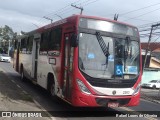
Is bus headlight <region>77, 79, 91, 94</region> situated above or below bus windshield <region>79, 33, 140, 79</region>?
below

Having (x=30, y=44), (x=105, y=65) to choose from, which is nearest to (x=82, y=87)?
(x=105, y=65)

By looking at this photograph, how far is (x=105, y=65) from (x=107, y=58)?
0.25m

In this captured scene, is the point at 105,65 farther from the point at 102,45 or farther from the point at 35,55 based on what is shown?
the point at 35,55

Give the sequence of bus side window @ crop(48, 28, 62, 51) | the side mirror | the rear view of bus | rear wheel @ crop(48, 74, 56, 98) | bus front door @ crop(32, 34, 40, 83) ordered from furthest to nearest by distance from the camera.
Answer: bus front door @ crop(32, 34, 40, 83)
rear wheel @ crop(48, 74, 56, 98)
bus side window @ crop(48, 28, 62, 51)
the side mirror
the rear view of bus

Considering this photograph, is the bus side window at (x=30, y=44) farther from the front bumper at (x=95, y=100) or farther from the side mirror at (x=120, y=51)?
the front bumper at (x=95, y=100)

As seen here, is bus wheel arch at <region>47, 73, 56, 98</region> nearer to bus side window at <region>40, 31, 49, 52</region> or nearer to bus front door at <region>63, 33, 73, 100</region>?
bus side window at <region>40, 31, 49, 52</region>

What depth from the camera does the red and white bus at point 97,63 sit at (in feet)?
34.9

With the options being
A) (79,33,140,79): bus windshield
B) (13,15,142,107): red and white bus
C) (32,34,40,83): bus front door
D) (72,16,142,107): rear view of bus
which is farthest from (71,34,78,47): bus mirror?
(32,34,40,83): bus front door

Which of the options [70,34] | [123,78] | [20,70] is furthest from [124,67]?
[20,70]

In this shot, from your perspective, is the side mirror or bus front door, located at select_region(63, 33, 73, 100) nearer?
bus front door, located at select_region(63, 33, 73, 100)

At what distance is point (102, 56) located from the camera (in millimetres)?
10984

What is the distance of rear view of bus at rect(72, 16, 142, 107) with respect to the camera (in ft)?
34.8

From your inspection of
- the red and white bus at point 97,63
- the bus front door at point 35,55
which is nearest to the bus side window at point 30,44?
the bus front door at point 35,55

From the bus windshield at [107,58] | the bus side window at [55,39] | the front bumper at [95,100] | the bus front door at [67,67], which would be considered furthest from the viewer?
the bus side window at [55,39]
